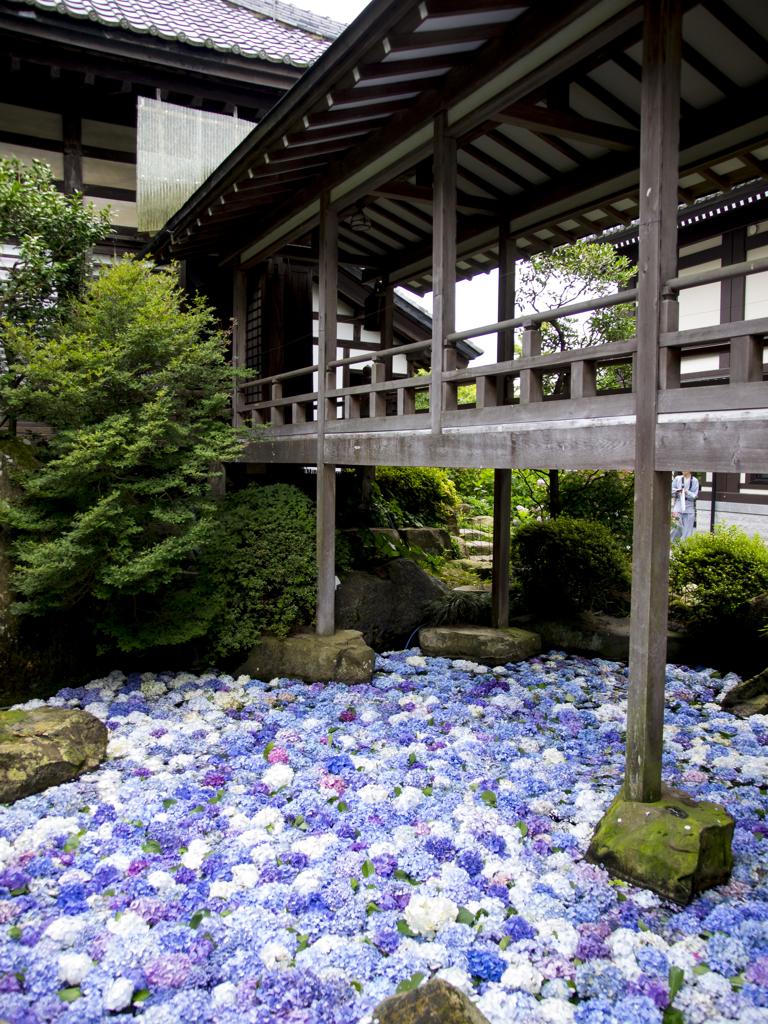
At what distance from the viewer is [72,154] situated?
10352 millimetres

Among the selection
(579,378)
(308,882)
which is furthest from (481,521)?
(308,882)

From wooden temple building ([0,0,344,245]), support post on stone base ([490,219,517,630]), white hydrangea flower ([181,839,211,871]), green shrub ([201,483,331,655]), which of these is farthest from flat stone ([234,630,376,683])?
wooden temple building ([0,0,344,245])

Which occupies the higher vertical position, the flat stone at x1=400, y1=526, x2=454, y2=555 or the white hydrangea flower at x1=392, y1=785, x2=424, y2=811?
the flat stone at x1=400, y1=526, x2=454, y2=555

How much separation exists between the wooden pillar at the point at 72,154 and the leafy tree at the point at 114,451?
4.21 meters

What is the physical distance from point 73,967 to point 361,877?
5.34ft

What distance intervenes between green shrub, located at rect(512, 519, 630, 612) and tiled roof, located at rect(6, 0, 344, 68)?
26.8 ft

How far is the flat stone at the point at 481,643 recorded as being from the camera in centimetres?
844

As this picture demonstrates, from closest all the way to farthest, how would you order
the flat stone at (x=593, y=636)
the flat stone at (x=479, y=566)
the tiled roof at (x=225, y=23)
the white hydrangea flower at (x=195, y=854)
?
the white hydrangea flower at (x=195, y=854), the flat stone at (x=593, y=636), the tiled roof at (x=225, y=23), the flat stone at (x=479, y=566)

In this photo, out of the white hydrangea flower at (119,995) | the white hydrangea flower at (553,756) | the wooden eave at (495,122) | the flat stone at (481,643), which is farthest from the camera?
the flat stone at (481,643)

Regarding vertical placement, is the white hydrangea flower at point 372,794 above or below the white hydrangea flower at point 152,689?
below

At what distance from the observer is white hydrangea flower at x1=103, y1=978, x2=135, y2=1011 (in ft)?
10.00

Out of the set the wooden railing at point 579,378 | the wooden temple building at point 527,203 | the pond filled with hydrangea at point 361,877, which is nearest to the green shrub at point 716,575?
the pond filled with hydrangea at point 361,877

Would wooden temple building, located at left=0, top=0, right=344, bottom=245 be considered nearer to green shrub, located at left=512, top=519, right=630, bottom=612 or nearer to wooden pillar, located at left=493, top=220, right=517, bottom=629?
wooden pillar, located at left=493, top=220, right=517, bottom=629

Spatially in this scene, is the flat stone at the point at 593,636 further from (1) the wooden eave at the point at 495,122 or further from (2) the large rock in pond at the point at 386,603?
(1) the wooden eave at the point at 495,122
